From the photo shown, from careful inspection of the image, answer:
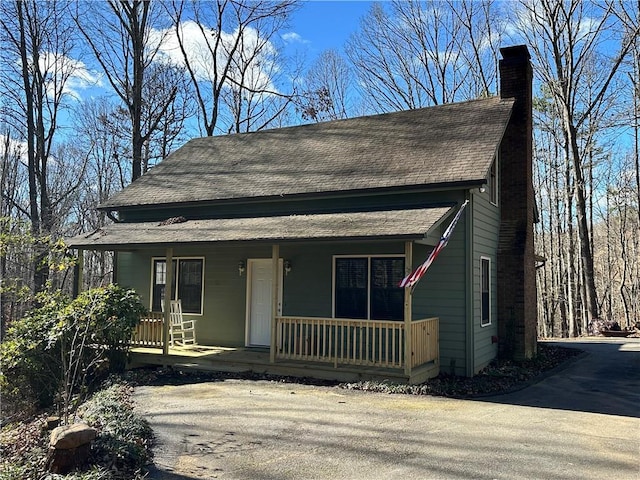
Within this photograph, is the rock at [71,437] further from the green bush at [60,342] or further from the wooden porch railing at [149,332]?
the wooden porch railing at [149,332]

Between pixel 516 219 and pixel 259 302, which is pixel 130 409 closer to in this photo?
pixel 259 302

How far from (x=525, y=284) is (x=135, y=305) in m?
8.75

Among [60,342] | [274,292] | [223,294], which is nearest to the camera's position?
[60,342]

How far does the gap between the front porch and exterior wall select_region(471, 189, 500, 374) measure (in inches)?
37.0

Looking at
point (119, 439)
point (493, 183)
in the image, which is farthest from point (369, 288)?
point (119, 439)

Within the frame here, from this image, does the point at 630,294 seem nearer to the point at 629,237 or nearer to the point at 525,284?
the point at 629,237

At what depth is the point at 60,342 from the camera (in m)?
8.86

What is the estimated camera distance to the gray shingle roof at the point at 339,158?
421 inches

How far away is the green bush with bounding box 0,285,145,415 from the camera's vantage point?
7.95 m

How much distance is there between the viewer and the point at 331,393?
839 centimetres

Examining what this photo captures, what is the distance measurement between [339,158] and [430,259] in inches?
198

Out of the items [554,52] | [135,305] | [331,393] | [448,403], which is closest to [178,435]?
[331,393]

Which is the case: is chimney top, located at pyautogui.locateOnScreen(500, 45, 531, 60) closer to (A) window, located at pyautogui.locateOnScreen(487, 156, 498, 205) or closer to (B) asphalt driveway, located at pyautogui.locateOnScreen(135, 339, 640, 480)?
(A) window, located at pyautogui.locateOnScreen(487, 156, 498, 205)

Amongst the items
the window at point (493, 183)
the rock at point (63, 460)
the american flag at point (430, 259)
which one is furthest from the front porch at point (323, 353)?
the rock at point (63, 460)
